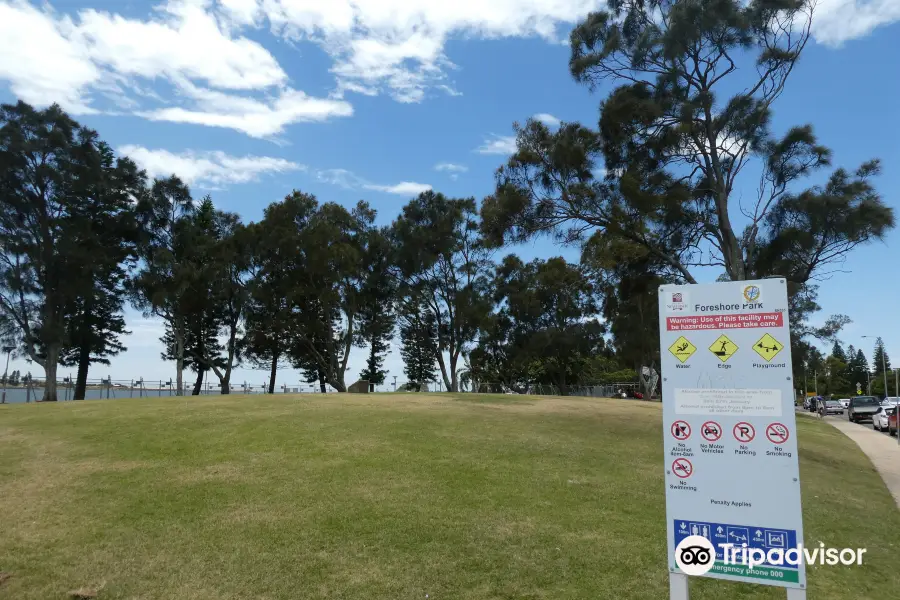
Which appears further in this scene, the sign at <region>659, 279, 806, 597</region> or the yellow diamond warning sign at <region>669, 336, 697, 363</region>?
the yellow diamond warning sign at <region>669, 336, 697, 363</region>

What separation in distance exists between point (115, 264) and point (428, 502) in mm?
38389

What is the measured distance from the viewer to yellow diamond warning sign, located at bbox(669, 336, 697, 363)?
4.42m

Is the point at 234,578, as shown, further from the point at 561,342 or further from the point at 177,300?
the point at 561,342

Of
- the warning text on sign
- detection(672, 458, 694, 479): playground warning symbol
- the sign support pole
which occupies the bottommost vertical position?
the sign support pole

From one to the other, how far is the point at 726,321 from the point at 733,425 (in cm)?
74

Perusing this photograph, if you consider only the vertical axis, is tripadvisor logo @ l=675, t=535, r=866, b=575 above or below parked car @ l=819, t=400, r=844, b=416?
above

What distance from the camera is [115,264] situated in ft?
130

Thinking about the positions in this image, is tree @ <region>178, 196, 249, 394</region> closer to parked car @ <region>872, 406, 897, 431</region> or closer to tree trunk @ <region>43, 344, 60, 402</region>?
tree trunk @ <region>43, 344, 60, 402</region>

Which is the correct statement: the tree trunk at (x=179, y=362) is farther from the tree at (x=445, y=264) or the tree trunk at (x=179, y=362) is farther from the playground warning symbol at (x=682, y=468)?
the playground warning symbol at (x=682, y=468)

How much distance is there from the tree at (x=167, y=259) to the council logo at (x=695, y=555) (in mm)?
40271

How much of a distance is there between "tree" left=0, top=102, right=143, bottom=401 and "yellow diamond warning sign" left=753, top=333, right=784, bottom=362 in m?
38.3

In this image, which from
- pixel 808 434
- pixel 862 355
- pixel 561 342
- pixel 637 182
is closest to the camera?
pixel 637 182

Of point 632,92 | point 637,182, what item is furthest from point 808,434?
point 632,92

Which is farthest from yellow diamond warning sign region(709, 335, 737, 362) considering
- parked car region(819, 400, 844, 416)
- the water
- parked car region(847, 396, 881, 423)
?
parked car region(819, 400, 844, 416)
